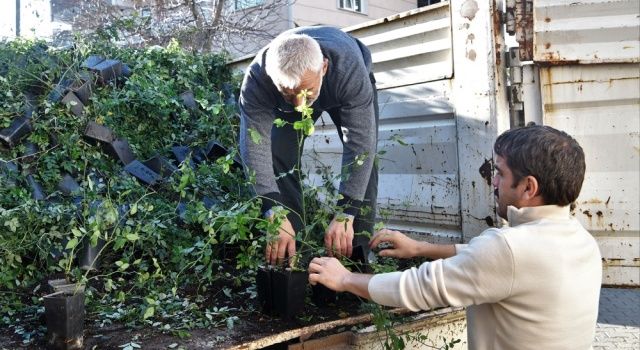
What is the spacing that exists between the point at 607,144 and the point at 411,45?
123 centimetres

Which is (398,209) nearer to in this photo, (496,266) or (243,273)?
(243,273)

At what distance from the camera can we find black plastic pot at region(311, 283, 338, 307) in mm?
2596

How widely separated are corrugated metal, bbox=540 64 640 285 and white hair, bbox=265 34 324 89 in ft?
4.18

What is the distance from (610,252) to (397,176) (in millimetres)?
1255

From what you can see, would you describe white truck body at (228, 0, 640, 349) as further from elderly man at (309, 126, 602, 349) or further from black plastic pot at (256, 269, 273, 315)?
elderly man at (309, 126, 602, 349)

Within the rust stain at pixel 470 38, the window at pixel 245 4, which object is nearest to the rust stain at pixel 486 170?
the rust stain at pixel 470 38

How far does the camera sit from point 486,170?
303 centimetres

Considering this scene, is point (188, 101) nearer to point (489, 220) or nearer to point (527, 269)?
point (489, 220)

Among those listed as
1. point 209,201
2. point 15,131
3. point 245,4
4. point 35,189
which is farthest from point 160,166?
point 245,4

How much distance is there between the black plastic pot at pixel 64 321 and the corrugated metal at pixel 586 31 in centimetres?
238

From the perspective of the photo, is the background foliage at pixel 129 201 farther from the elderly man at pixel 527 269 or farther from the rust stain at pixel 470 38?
the rust stain at pixel 470 38

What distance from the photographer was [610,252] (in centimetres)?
295

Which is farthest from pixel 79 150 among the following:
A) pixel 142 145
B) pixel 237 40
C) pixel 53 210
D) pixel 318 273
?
pixel 237 40

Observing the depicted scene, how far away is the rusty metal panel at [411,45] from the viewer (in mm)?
3244
